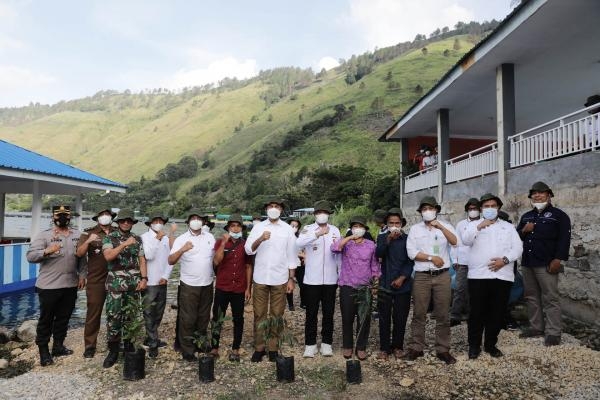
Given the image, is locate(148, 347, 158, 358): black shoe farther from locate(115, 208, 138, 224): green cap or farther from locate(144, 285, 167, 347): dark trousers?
locate(115, 208, 138, 224): green cap

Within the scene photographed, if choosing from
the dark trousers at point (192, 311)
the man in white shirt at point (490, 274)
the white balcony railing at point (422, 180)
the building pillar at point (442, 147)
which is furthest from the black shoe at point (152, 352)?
the white balcony railing at point (422, 180)

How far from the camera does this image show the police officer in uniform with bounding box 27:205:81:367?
5137 millimetres

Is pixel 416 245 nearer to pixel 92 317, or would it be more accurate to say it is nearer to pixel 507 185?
pixel 92 317

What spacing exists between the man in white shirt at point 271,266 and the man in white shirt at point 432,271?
1.46m

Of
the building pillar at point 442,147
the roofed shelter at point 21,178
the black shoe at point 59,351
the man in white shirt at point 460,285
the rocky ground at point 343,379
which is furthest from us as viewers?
the building pillar at point 442,147

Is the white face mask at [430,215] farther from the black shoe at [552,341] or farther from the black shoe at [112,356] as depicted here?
the black shoe at [112,356]

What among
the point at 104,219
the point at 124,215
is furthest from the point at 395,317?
the point at 104,219

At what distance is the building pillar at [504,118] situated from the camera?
891 centimetres

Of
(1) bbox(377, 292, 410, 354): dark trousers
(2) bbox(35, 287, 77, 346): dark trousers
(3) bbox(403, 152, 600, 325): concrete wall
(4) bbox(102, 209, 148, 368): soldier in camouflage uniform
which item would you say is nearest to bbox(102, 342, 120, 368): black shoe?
(4) bbox(102, 209, 148, 368): soldier in camouflage uniform

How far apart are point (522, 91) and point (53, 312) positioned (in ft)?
39.5

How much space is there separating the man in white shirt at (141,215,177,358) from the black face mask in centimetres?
94

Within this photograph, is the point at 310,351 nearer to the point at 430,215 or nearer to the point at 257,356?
the point at 257,356

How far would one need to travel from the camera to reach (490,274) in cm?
486

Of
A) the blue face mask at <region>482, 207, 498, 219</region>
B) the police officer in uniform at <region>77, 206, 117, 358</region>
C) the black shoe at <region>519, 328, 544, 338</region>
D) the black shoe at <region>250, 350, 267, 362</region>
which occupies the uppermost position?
the blue face mask at <region>482, 207, 498, 219</region>
